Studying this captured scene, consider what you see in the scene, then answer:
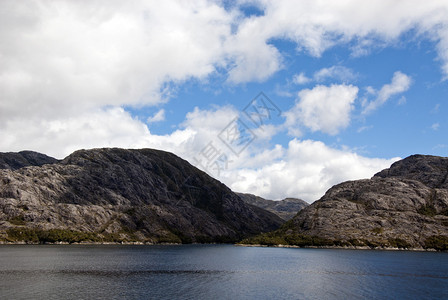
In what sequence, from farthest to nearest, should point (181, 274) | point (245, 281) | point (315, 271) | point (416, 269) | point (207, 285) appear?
point (416, 269) → point (315, 271) → point (181, 274) → point (245, 281) → point (207, 285)

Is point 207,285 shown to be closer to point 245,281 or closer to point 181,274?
point 245,281

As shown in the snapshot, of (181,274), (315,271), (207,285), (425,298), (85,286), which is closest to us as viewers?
(425,298)

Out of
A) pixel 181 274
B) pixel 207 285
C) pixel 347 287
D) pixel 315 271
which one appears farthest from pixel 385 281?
pixel 181 274

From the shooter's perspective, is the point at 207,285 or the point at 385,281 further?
the point at 385,281

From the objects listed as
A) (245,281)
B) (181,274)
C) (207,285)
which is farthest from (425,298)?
(181,274)

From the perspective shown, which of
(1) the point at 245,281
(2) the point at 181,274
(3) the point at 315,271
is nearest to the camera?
(1) the point at 245,281

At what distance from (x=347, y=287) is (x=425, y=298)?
829 inches

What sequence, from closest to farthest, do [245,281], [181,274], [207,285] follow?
[207,285] → [245,281] → [181,274]

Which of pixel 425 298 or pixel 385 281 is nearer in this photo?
pixel 425 298

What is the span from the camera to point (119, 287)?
97750mm

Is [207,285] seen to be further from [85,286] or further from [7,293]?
[7,293]

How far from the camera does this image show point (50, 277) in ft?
360

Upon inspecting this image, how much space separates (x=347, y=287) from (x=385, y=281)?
21.1 meters

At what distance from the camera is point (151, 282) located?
107688 mm
